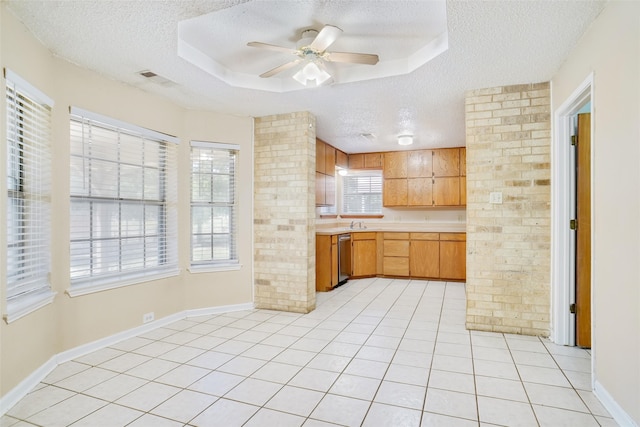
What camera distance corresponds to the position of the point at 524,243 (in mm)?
3330

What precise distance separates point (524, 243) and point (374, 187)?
3.99 metres

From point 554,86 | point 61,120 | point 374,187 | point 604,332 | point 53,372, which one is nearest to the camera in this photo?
point 604,332

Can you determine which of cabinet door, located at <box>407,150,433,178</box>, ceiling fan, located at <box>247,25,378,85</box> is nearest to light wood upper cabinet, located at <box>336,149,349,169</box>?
cabinet door, located at <box>407,150,433,178</box>

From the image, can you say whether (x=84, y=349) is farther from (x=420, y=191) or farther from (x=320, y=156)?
(x=420, y=191)

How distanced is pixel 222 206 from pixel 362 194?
11.9 ft

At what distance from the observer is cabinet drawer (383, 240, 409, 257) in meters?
6.32

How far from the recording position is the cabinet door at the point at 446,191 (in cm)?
630

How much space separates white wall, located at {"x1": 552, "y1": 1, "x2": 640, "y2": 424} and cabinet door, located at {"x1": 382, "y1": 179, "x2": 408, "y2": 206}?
427cm

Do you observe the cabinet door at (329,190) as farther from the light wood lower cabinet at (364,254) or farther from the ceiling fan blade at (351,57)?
the ceiling fan blade at (351,57)

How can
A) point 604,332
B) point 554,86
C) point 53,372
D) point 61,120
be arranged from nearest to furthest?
point 604,332
point 53,372
point 61,120
point 554,86

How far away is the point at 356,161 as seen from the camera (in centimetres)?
691

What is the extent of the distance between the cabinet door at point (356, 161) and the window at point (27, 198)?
199 inches

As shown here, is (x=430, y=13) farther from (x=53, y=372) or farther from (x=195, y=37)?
(x=53, y=372)

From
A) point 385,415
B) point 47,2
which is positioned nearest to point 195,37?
point 47,2
